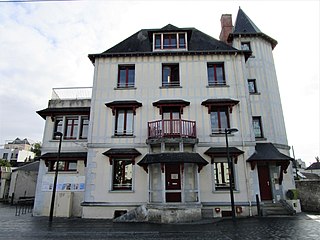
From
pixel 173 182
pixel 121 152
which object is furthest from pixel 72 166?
pixel 173 182

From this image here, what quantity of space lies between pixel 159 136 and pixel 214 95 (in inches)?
202

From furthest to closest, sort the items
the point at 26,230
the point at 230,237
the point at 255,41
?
the point at 255,41 < the point at 26,230 < the point at 230,237

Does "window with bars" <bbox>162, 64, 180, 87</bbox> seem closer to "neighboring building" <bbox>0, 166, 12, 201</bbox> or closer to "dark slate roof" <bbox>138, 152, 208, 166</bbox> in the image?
"dark slate roof" <bbox>138, 152, 208, 166</bbox>

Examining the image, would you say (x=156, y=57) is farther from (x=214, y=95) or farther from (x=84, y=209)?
(x=84, y=209)

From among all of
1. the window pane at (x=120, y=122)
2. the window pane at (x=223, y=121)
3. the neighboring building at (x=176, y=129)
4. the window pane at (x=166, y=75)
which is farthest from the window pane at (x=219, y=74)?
the window pane at (x=120, y=122)

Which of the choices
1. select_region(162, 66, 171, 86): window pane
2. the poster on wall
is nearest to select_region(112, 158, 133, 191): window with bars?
the poster on wall

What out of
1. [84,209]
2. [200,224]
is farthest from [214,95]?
[84,209]

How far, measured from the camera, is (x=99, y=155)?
14914 millimetres

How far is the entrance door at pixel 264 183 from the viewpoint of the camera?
588 inches

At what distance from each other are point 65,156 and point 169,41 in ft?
38.7

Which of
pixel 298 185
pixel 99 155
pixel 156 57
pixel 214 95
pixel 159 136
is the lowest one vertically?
pixel 298 185

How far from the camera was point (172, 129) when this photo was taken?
563 inches

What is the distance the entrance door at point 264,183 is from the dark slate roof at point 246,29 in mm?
11116

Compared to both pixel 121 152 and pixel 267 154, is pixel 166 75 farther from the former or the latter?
pixel 267 154
